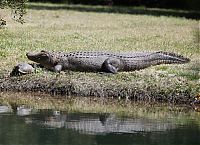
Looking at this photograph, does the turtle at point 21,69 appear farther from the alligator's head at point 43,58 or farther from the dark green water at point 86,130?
the dark green water at point 86,130

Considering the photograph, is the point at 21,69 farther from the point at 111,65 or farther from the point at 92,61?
the point at 111,65

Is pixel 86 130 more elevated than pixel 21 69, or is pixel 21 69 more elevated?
pixel 21 69

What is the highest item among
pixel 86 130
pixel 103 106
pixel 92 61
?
pixel 92 61

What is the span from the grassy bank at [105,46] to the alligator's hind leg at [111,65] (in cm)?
22

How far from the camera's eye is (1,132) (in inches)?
381

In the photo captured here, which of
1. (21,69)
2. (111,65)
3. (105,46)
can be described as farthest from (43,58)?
(105,46)

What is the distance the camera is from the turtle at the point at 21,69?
1364 cm

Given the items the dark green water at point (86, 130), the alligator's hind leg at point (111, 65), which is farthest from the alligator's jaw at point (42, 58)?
the dark green water at point (86, 130)

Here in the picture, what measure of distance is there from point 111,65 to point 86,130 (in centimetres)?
407

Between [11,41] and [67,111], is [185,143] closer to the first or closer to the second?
[67,111]

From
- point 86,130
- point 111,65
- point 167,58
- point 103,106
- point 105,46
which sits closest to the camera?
point 86,130

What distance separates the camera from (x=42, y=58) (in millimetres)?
14422

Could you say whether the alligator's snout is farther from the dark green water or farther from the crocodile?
the dark green water

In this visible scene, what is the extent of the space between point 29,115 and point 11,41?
6663 millimetres
